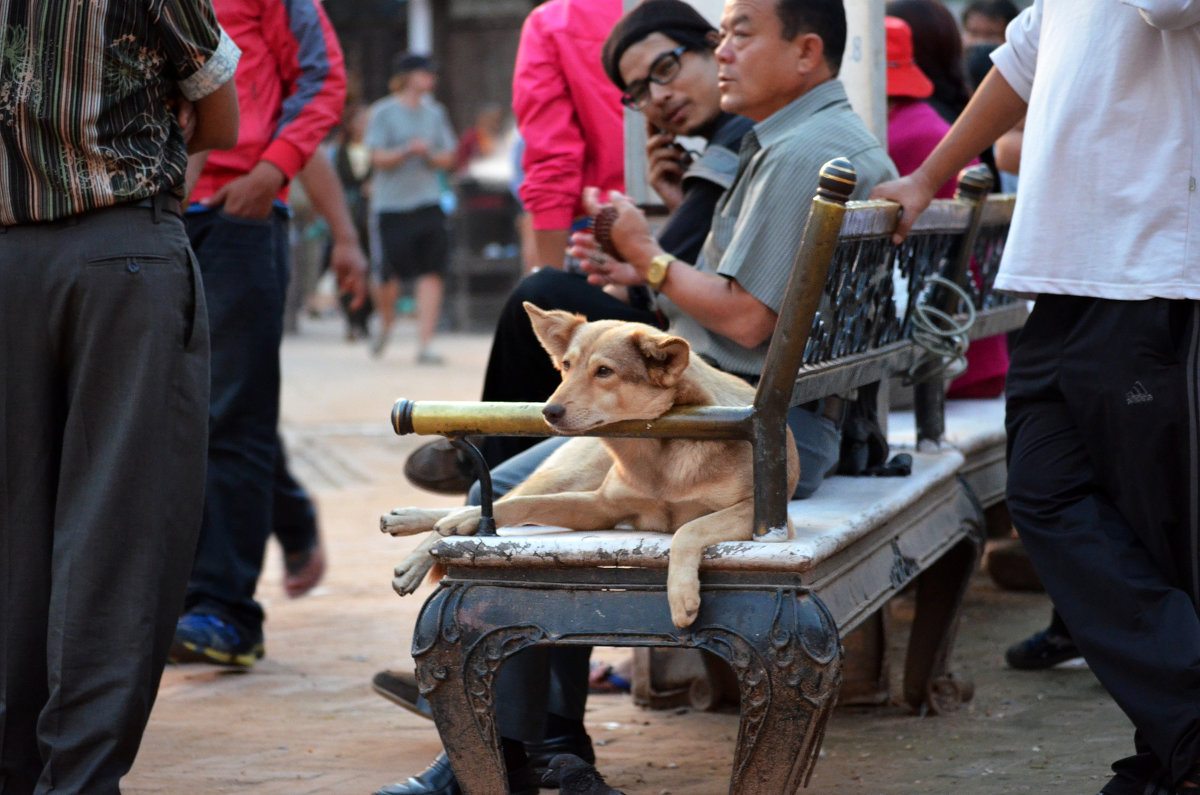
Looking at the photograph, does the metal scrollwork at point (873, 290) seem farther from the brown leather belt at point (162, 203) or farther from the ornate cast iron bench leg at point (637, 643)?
the brown leather belt at point (162, 203)

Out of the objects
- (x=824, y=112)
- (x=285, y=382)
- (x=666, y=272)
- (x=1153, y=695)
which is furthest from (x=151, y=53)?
(x=285, y=382)

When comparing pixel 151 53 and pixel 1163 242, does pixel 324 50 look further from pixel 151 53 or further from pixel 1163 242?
pixel 1163 242

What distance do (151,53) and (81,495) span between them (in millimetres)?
893

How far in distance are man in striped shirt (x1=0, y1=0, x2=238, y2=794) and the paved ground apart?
2.12 feet

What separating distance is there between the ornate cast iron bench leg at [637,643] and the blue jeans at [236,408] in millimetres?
2083

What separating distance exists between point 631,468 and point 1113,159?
1098 mm

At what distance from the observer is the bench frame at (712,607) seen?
2766 millimetres

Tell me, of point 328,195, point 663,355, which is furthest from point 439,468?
point 328,195

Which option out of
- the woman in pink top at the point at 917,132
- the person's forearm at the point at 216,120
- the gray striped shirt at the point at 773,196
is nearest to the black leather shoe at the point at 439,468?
the gray striped shirt at the point at 773,196

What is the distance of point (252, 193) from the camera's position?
484cm

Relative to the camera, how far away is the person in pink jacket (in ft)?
16.0

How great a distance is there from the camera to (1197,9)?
9.23 ft

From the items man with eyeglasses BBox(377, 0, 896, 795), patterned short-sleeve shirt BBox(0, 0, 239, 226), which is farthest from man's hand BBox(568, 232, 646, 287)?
patterned short-sleeve shirt BBox(0, 0, 239, 226)

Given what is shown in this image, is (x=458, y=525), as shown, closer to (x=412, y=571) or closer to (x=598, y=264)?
(x=412, y=571)
